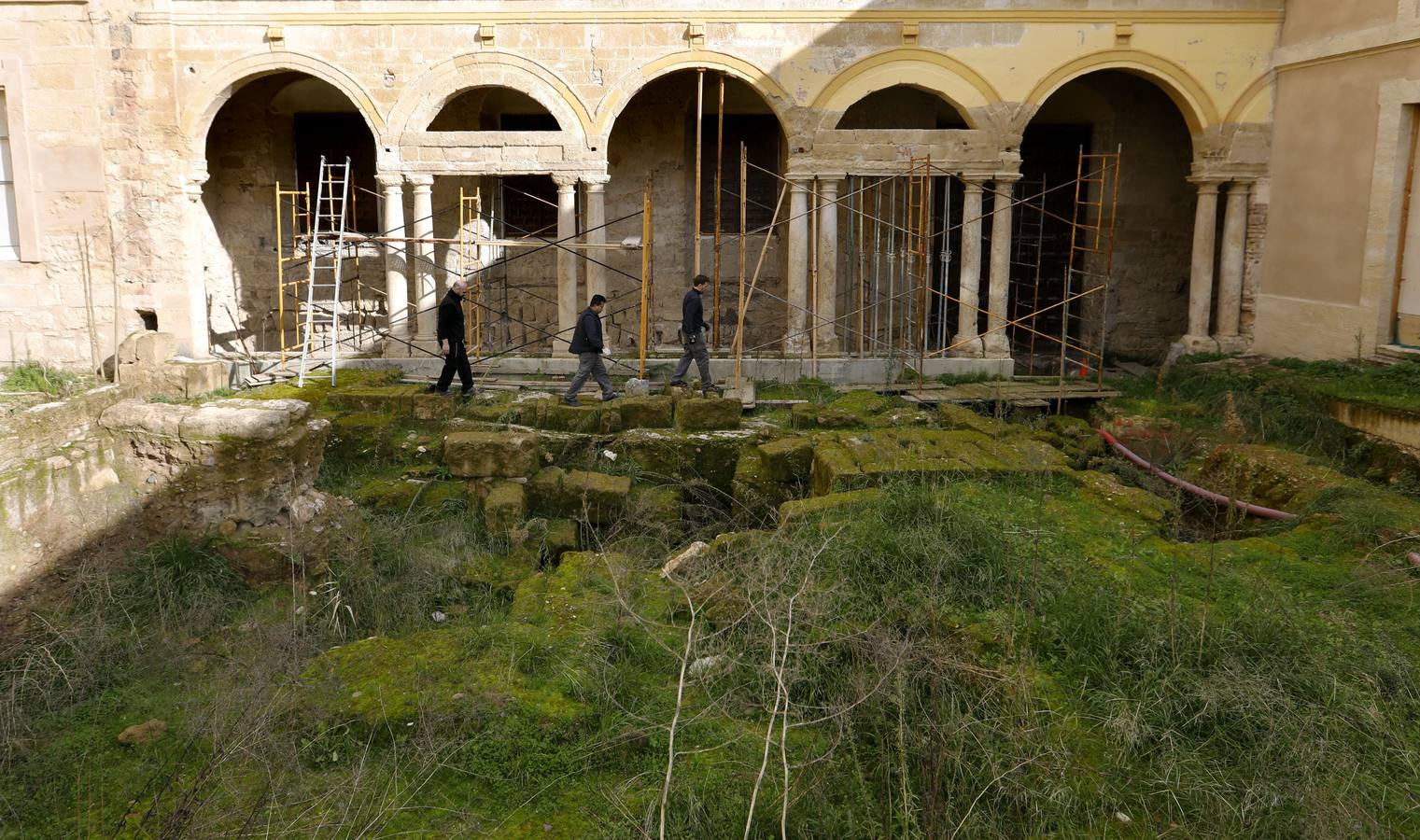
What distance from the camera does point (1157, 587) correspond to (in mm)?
6141

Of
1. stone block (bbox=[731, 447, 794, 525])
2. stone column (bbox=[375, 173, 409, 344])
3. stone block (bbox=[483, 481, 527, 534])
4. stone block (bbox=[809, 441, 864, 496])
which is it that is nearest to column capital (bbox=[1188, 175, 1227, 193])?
stone block (bbox=[809, 441, 864, 496])

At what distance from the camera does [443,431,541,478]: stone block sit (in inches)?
366

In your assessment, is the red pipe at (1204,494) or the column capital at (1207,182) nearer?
the red pipe at (1204,494)

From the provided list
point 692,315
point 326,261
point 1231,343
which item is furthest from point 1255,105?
point 326,261

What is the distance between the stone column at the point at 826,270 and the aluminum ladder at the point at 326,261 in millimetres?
6045

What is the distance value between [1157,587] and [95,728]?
19.2 ft

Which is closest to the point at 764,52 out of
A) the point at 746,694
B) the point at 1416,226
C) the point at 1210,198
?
the point at 1210,198

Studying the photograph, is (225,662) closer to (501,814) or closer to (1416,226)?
(501,814)

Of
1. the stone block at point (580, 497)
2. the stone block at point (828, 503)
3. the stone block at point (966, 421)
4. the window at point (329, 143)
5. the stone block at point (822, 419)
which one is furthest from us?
the window at point (329, 143)

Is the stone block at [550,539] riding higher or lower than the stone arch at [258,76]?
lower

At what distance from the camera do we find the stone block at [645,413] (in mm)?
10828

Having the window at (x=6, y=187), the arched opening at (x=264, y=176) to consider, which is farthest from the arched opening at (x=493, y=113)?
the window at (x=6, y=187)

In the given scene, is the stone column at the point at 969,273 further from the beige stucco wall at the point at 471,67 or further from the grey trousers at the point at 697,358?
the grey trousers at the point at 697,358

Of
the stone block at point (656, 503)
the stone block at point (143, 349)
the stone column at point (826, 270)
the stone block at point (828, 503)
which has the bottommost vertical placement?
the stone block at point (656, 503)
